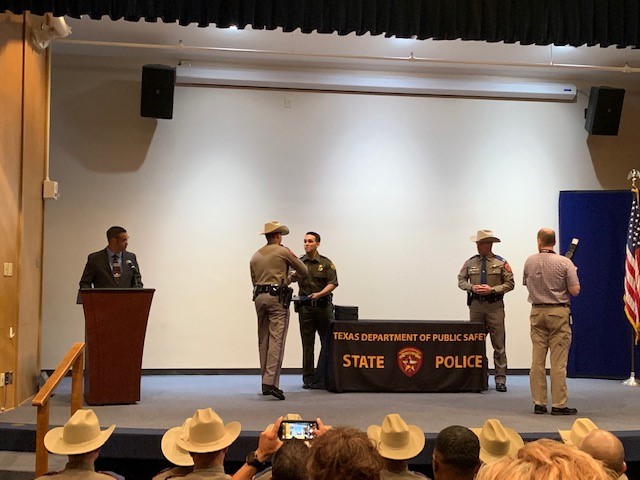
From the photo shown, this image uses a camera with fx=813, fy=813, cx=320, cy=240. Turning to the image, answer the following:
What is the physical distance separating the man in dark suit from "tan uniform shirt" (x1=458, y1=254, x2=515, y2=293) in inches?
134

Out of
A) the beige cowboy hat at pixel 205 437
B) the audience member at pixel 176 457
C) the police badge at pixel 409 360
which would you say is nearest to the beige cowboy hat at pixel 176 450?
the audience member at pixel 176 457

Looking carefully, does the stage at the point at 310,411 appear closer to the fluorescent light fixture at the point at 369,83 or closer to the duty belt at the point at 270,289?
the duty belt at the point at 270,289

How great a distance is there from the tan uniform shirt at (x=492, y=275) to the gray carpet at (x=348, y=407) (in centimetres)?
110

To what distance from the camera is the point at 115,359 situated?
6867 mm

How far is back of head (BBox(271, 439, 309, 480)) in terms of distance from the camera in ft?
8.16

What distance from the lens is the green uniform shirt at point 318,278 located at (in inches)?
338

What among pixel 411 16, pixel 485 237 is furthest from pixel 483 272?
pixel 411 16

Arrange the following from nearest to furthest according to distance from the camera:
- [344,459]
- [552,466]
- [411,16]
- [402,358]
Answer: [552,466] < [344,459] < [411,16] < [402,358]

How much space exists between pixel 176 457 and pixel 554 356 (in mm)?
4108

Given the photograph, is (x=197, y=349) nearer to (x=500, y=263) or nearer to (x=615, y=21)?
(x=500, y=263)

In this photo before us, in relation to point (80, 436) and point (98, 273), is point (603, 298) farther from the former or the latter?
point (80, 436)

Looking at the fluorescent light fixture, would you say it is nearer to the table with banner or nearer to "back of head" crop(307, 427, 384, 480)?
the table with banner

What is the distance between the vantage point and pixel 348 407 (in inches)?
276

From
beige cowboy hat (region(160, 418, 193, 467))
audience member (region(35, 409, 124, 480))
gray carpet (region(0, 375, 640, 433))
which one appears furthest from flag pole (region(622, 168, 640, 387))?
audience member (region(35, 409, 124, 480))
